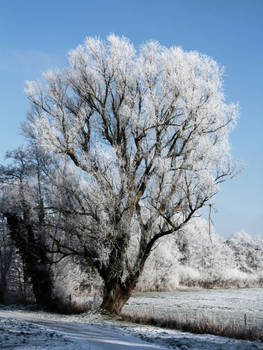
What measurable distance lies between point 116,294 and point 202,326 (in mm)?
4371

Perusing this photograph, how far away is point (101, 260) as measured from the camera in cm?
1501

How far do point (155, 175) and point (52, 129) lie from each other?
4.46 metres

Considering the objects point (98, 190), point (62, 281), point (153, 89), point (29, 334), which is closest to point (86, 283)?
point (62, 281)

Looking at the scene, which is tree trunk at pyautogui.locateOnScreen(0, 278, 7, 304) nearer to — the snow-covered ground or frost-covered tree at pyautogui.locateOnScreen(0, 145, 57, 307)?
frost-covered tree at pyautogui.locateOnScreen(0, 145, 57, 307)

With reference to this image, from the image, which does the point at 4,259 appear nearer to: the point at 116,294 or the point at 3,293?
the point at 3,293

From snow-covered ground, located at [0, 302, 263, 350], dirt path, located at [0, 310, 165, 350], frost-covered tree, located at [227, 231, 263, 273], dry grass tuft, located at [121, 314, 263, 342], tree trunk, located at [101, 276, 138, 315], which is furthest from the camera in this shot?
frost-covered tree, located at [227, 231, 263, 273]

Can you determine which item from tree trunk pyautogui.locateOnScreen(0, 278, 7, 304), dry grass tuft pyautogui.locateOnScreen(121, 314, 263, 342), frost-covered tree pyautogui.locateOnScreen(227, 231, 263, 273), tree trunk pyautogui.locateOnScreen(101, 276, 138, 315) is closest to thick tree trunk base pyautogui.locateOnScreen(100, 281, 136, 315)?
tree trunk pyautogui.locateOnScreen(101, 276, 138, 315)

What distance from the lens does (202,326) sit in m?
11.9

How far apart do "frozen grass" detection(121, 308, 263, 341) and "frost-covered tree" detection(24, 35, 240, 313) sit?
1426 millimetres

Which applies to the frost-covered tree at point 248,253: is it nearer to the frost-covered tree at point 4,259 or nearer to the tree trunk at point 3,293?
the frost-covered tree at point 4,259

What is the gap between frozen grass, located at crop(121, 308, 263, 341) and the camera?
35.0ft

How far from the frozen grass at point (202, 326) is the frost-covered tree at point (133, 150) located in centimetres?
Result: 143

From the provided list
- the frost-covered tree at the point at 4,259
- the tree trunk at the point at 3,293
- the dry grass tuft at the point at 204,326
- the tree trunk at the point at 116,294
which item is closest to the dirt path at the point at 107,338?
the dry grass tuft at the point at 204,326

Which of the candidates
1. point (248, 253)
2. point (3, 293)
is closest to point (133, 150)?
point (3, 293)
